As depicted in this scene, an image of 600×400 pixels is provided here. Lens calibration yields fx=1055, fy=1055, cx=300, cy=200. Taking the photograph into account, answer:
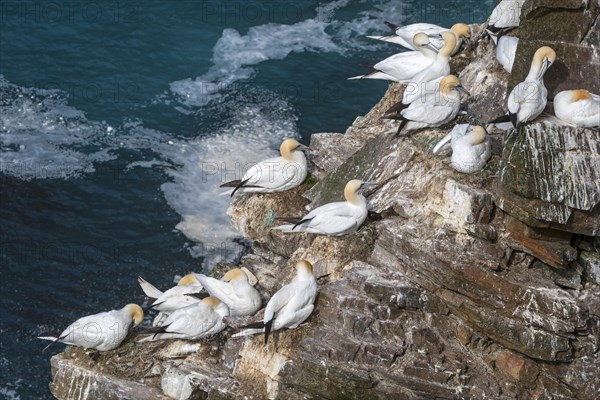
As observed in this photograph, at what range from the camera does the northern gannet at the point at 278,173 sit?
16531 millimetres

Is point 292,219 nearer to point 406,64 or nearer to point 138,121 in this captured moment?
point 406,64

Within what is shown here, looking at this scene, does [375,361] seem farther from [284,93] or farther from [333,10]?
[333,10]

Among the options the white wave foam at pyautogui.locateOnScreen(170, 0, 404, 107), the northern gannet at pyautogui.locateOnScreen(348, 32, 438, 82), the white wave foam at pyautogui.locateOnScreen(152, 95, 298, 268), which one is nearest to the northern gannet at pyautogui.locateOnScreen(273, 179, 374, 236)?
the northern gannet at pyautogui.locateOnScreen(348, 32, 438, 82)

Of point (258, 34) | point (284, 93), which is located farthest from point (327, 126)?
point (258, 34)

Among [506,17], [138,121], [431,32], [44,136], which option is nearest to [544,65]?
[506,17]

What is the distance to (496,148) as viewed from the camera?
597 inches

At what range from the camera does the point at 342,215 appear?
14.8 m

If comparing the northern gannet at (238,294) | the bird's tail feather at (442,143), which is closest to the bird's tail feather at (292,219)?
the northern gannet at (238,294)

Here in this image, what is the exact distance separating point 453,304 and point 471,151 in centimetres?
210

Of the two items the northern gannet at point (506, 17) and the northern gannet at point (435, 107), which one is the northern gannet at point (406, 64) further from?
the northern gannet at point (435, 107)

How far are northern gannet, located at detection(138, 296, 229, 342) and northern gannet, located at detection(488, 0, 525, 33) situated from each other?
21.3 ft

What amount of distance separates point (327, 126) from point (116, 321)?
37.5 feet

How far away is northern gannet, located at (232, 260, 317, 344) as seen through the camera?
45.2 feet

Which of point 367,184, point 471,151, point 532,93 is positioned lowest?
point 367,184
